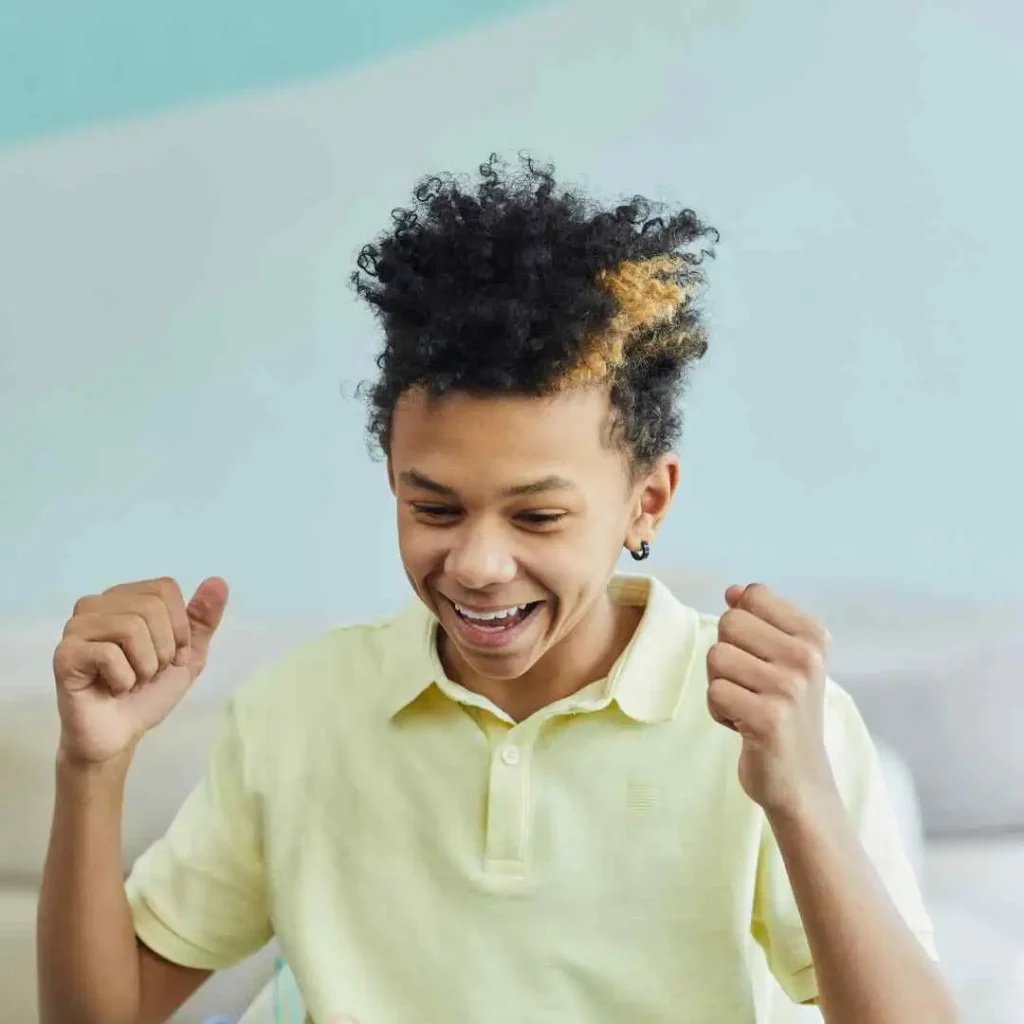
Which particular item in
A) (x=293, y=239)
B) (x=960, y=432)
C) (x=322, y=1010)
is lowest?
(x=322, y=1010)

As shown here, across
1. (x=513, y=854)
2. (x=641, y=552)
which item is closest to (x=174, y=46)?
(x=641, y=552)

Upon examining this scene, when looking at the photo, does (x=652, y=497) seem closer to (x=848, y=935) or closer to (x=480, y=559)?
(x=480, y=559)

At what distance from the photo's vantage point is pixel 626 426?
94cm

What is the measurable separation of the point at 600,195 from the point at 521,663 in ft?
2.11

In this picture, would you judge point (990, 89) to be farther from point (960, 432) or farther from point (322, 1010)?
point (322, 1010)

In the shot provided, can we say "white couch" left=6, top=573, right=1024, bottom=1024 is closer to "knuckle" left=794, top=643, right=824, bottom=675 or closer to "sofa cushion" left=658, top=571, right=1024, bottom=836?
"sofa cushion" left=658, top=571, right=1024, bottom=836

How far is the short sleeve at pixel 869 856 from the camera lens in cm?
96

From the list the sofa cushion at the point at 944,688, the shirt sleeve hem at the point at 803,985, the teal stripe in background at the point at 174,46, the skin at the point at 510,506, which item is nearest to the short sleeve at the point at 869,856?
the shirt sleeve hem at the point at 803,985

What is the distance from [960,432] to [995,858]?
0.45 m

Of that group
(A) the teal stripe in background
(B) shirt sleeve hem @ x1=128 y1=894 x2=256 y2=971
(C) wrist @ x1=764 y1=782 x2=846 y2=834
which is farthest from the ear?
(A) the teal stripe in background

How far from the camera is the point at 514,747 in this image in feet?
3.32

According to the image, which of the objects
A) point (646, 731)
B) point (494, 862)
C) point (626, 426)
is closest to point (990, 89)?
point (626, 426)

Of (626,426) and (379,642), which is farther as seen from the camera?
(379,642)

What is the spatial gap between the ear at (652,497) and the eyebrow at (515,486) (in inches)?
4.1
